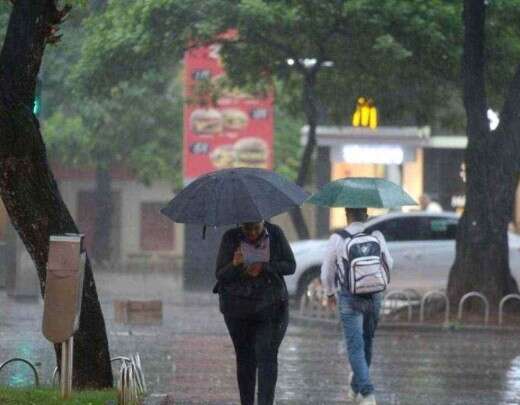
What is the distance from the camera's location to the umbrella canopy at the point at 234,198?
10.1m

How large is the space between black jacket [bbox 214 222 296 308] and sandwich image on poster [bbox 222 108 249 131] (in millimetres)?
19232

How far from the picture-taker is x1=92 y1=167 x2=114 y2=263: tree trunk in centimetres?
4147

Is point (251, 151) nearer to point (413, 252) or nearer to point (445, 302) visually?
point (413, 252)

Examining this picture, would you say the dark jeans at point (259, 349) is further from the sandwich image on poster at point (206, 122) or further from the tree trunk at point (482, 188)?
the sandwich image on poster at point (206, 122)

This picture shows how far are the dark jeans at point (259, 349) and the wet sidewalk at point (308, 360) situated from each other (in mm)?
1190

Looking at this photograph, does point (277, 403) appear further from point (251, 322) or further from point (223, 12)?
point (223, 12)

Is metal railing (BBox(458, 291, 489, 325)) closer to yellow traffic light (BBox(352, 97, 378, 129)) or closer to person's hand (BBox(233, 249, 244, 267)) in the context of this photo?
yellow traffic light (BBox(352, 97, 378, 129))

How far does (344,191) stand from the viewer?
12125 mm

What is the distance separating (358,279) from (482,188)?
1036 cm

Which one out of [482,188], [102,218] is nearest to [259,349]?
[482,188]

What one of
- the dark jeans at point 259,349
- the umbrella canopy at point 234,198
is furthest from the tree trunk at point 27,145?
the dark jeans at point 259,349

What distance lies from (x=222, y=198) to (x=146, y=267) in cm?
3252

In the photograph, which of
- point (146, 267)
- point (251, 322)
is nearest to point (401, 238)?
point (251, 322)

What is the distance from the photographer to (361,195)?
12.0 metres
